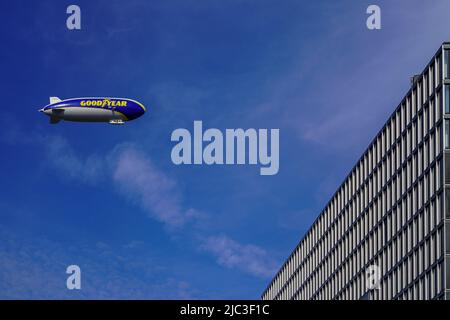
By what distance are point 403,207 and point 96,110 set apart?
41.4 m

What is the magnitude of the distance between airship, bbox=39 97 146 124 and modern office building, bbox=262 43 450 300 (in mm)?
33117

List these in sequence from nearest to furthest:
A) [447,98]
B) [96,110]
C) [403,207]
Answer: [447,98], [96,110], [403,207]

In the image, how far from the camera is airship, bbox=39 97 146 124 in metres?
143

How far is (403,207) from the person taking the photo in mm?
159000

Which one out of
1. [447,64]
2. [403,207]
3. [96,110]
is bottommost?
[403,207]

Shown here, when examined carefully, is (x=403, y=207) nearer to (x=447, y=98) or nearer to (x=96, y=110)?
(x=447, y=98)

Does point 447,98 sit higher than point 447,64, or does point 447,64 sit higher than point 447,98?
point 447,64

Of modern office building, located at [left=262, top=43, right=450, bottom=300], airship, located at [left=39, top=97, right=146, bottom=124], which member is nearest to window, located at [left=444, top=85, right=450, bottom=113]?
modern office building, located at [left=262, top=43, right=450, bottom=300]

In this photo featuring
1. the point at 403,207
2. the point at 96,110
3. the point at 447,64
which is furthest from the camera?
the point at 403,207

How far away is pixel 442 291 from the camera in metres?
138

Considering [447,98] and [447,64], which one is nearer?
[447,64]

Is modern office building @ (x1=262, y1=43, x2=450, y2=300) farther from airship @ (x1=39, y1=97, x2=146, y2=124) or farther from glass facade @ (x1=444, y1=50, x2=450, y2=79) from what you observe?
airship @ (x1=39, y1=97, x2=146, y2=124)

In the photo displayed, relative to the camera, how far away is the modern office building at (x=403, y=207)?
140750 millimetres

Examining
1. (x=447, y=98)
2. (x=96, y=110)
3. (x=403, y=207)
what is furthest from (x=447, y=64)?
(x=96, y=110)
